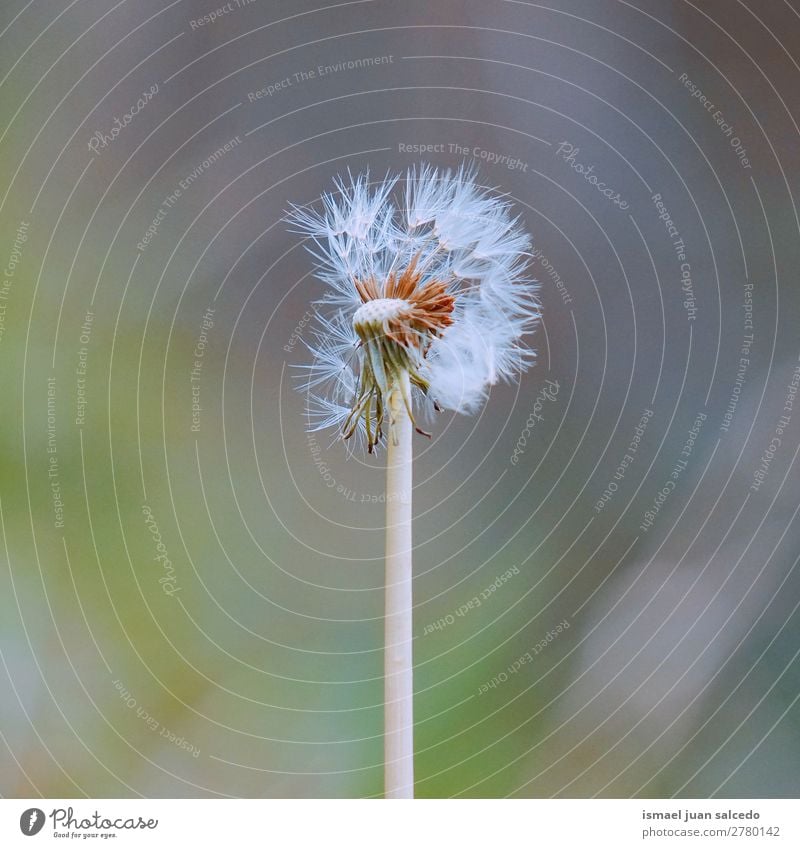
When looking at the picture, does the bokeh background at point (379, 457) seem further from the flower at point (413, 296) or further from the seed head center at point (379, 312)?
the seed head center at point (379, 312)

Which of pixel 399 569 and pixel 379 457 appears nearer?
pixel 399 569

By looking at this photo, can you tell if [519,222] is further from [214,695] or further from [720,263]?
[214,695]

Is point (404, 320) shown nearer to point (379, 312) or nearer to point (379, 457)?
point (379, 312)
